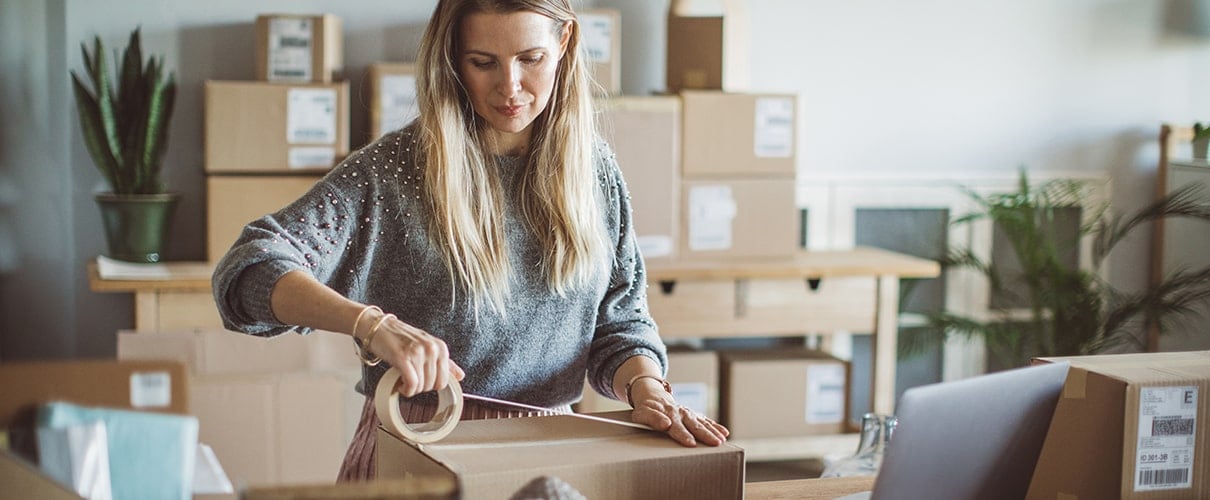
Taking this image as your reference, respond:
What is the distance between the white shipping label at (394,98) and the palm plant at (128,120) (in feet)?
1.74

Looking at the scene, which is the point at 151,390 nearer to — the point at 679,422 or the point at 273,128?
the point at 679,422

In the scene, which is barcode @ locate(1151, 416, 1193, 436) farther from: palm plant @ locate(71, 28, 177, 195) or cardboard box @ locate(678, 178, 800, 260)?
palm plant @ locate(71, 28, 177, 195)

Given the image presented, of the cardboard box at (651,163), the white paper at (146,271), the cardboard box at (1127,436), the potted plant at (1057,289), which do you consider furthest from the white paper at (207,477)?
the potted plant at (1057,289)

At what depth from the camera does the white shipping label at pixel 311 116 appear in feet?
10.5

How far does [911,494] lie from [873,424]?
2.27 ft

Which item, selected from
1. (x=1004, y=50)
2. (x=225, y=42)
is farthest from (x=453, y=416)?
(x=1004, y=50)

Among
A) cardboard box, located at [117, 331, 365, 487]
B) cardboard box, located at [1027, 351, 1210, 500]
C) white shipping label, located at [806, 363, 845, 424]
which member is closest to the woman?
cardboard box, located at [1027, 351, 1210, 500]

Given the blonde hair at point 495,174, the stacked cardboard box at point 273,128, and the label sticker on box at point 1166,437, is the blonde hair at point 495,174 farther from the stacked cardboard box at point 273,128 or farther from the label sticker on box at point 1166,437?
the stacked cardboard box at point 273,128

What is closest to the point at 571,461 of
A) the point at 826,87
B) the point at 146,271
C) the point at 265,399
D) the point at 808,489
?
the point at 808,489

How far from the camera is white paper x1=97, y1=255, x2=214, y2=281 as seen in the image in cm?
303

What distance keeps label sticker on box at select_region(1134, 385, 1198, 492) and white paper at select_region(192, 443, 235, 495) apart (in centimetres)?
104

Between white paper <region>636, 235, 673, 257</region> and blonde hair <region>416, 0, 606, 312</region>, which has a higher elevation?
blonde hair <region>416, 0, 606, 312</region>

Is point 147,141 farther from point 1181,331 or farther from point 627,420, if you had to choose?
point 1181,331

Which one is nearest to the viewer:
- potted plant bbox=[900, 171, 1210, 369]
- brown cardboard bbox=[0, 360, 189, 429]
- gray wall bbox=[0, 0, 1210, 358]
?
brown cardboard bbox=[0, 360, 189, 429]
